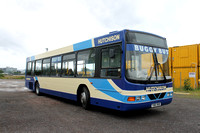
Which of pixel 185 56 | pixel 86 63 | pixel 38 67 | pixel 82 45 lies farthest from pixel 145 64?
pixel 185 56

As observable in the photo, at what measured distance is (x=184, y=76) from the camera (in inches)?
571

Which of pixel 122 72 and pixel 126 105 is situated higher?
pixel 122 72

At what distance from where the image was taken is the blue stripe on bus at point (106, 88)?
218 inches

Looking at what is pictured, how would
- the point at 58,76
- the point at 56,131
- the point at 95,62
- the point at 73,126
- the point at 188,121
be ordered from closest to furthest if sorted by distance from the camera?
1. the point at 56,131
2. the point at 73,126
3. the point at 188,121
4. the point at 95,62
5. the point at 58,76

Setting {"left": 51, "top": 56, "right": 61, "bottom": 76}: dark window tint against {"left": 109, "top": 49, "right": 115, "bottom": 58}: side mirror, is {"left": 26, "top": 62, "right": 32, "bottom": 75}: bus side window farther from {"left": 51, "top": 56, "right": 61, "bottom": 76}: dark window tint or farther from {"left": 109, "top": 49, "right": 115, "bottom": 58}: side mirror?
{"left": 109, "top": 49, "right": 115, "bottom": 58}: side mirror

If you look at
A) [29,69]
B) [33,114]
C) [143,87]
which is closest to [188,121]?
[143,87]

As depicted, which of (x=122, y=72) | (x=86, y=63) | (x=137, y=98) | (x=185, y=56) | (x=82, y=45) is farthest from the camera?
(x=185, y=56)

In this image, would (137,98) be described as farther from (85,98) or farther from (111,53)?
(85,98)

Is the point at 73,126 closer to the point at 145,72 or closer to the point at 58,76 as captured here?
the point at 145,72

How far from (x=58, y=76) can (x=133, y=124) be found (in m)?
5.72

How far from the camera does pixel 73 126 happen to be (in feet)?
16.1

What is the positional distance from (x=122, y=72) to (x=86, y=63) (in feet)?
7.59

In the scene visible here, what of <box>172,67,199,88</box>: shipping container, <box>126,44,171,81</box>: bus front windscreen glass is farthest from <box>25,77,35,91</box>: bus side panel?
<box>172,67,199,88</box>: shipping container

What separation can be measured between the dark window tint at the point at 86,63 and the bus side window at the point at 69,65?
0.52 m
